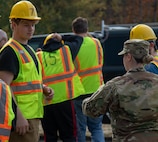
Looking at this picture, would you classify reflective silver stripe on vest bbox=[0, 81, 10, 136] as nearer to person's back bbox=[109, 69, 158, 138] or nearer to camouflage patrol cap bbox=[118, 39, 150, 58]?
person's back bbox=[109, 69, 158, 138]

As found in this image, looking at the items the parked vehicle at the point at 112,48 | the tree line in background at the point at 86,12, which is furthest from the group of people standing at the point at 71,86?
the tree line in background at the point at 86,12

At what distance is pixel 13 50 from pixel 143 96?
5.29 feet

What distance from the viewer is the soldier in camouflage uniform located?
568cm

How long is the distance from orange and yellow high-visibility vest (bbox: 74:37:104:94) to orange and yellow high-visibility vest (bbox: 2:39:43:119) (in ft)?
8.76

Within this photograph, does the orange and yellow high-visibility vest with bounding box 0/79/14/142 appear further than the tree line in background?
No

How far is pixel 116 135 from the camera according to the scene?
584 centimetres

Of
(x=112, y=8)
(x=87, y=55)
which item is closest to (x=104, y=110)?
(x=87, y=55)

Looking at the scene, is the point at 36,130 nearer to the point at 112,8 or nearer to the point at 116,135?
the point at 116,135

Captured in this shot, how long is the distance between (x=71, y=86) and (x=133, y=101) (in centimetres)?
314

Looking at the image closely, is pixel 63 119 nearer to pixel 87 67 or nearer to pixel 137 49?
pixel 87 67

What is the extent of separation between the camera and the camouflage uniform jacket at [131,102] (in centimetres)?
568

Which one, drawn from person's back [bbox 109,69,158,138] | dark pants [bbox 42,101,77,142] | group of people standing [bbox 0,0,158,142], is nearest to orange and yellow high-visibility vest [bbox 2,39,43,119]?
group of people standing [bbox 0,0,158,142]

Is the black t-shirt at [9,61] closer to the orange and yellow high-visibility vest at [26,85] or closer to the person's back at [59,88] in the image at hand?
the orange and yellow high-visibility vest at [26,85]

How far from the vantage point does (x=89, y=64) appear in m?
9.63
